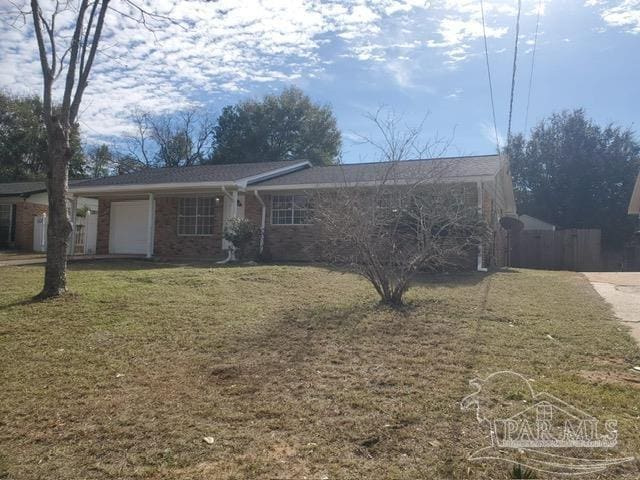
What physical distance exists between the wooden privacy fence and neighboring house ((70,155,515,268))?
5.64 ft

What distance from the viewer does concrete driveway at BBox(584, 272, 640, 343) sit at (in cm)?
700

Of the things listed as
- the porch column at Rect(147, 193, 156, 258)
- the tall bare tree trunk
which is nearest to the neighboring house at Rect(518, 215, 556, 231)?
the porch column at Rect(147, 193, 156, 258)

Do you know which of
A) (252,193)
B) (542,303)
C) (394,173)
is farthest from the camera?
(252,193)

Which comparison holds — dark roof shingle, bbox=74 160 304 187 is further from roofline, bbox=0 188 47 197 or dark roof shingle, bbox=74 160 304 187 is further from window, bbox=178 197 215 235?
roofline, bbox=0 188 47 197

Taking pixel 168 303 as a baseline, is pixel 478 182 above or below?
above

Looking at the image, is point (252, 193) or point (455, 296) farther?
point (252, 193)

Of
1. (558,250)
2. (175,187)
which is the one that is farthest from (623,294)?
(175,187)

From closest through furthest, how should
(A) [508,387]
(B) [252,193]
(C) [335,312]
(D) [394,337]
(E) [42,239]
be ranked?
(A) [508,387], (D) [394,337], (C) [335,312], (B) [252,193], (E) [42,239]

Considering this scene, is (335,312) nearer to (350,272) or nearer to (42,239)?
(350,272)

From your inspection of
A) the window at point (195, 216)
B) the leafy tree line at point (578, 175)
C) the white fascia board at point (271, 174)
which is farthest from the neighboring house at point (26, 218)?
the leafy tree line at point (578, 175)

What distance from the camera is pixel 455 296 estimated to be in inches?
338

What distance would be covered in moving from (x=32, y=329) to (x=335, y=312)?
3.86 meters

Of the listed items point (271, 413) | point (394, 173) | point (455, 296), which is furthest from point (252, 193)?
point (271, 413)

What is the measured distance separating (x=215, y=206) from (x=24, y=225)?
11.1 m
